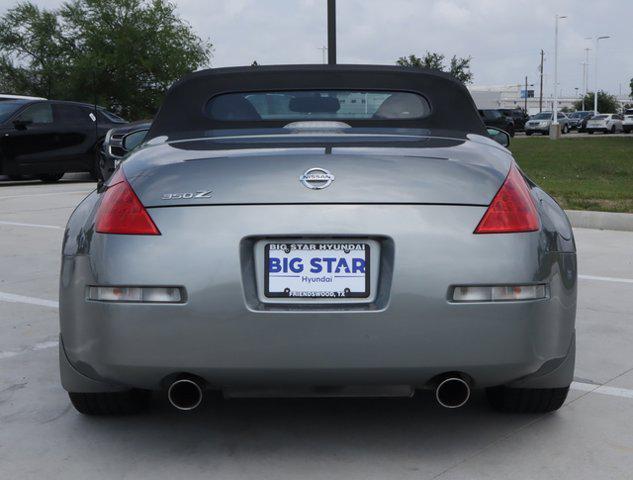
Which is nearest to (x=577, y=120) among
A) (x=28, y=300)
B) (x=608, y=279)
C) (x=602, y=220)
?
(x=602, y=220)

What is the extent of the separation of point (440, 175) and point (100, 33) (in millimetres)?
45600

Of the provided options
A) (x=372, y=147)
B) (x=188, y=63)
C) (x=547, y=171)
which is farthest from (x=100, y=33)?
(x=372, y=147)

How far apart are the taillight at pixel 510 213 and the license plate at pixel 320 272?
0.42m

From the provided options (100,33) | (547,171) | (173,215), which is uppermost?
(100,33)

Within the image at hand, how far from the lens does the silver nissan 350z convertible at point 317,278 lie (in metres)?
3.21

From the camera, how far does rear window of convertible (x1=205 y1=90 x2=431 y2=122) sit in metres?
4.50

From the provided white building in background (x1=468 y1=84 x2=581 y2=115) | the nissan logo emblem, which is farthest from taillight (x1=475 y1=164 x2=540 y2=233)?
white building in background (x1=468 y1=84 x2=581 y2=115)

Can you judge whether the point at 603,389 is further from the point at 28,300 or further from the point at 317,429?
the point at 28,300

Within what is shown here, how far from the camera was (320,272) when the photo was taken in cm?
325

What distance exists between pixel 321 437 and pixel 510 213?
3.68ft

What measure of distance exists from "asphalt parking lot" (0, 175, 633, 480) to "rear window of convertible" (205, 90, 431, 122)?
4.19 ft

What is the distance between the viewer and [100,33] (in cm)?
4669

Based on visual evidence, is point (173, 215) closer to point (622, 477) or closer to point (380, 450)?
point (380, 450)

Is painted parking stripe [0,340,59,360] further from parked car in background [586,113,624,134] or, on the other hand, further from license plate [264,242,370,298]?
parked car in background [586,113,624,134]
